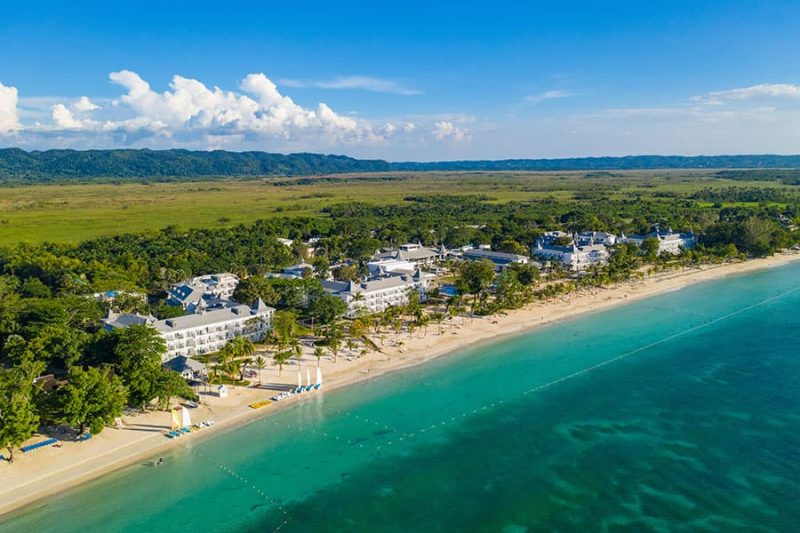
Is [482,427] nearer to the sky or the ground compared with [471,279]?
nearer to the ground

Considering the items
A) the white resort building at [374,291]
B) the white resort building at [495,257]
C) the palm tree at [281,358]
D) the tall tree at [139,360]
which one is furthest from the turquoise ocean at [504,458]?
the white resort building at [495,257]

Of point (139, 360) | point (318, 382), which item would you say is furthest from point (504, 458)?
point (139, 360)

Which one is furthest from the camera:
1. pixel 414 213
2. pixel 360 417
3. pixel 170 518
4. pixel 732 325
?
pixel 414 213

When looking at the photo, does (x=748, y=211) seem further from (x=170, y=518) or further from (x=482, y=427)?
(x=170, y=518)

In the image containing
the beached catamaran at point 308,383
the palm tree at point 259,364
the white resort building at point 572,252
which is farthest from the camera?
the white resort building at point 572,252

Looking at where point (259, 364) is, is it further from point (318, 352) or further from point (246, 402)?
point (318, 352)

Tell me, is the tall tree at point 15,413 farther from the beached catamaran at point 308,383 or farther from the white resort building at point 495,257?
the white resort building at point 495,257

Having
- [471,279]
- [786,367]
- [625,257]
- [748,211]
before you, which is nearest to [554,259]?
[625,257]
